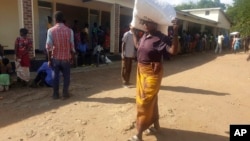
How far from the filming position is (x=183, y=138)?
4.58 m

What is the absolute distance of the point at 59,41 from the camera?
20.3 ft

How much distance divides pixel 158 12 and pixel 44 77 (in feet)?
14.8

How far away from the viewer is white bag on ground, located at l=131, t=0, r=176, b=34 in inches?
157

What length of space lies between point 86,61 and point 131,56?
4.23 meters

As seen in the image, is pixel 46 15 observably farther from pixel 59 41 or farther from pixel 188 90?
pixel 188 90

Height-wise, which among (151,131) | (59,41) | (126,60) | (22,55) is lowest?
(151,131)

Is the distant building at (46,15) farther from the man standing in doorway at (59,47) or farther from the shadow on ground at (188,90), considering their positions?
the shadow on ground at (188,90)

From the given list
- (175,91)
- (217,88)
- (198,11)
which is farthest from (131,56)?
(198,11)

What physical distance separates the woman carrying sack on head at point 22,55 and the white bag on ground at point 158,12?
164 inches

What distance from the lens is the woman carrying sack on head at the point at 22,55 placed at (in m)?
7.38

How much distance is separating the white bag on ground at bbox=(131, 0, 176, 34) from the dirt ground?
172cm

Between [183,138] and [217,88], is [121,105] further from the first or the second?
[217,88]

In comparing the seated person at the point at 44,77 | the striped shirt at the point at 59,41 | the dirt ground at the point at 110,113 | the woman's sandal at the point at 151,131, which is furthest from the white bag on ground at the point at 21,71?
the woman's sandal at the point at 151,131

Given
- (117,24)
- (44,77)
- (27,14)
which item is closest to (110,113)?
(44,77)
